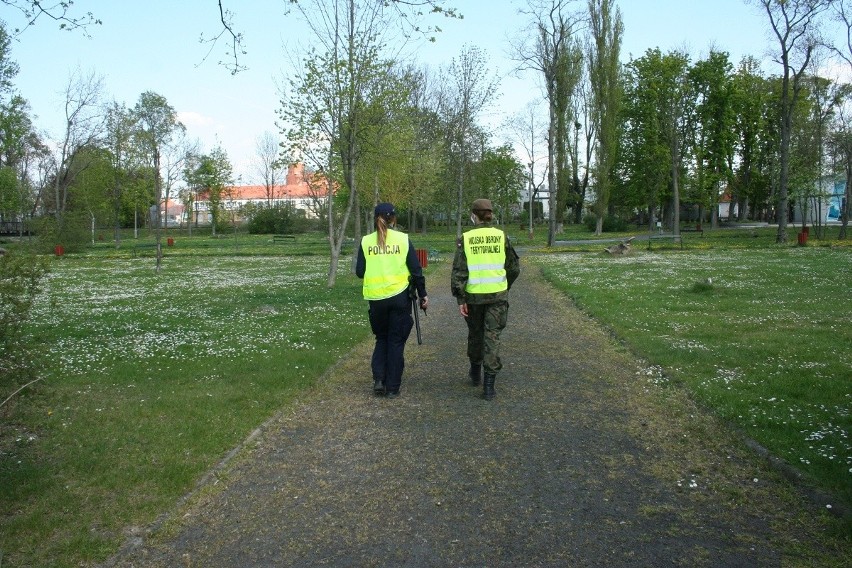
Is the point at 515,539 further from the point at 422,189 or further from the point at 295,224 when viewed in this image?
the point at 295,224

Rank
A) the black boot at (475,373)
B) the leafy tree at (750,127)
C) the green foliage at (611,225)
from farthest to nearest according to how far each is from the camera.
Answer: the green foliage at (611,225), the leafy tree at (750,127), the black boot at (475,373)

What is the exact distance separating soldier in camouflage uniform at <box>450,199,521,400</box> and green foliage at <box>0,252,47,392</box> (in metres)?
4.12

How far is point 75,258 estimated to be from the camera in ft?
136

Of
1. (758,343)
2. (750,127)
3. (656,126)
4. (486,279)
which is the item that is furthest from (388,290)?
(750,127)

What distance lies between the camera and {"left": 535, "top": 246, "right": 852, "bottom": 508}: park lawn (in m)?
5.91

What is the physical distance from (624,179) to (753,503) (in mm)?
65534

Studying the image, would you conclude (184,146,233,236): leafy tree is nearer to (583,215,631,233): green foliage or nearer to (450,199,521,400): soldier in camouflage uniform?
(583,215,631,233): green foliage

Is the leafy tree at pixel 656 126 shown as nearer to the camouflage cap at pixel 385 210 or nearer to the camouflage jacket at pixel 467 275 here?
the camouflage jacket at pixel 467 275

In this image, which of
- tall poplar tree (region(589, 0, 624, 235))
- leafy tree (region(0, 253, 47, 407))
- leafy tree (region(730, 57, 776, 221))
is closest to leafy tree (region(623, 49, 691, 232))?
tall poplar tree (region(589, 0, 624, 235))

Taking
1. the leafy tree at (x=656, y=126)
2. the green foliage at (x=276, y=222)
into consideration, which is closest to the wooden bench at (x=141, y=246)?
the green foliage at (x=276, y=222)

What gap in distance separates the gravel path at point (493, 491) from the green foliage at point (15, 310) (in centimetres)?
158

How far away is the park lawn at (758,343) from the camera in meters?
5.91

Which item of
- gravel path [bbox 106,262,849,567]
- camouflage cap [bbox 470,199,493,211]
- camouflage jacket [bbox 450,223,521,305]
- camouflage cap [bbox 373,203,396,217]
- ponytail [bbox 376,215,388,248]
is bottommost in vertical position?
gravel path [bbox 106,262,849,567]

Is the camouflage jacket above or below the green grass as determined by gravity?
above
